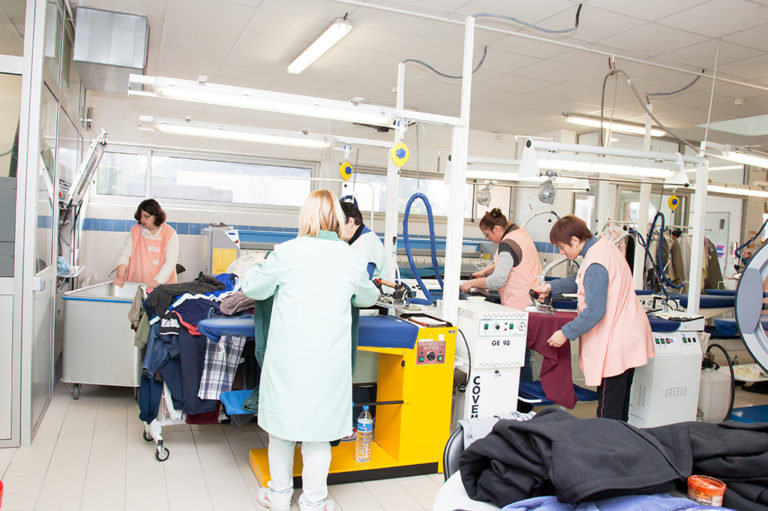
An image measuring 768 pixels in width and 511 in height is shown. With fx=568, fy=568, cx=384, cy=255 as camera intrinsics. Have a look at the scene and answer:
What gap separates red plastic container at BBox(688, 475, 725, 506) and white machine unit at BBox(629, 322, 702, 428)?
283 cm

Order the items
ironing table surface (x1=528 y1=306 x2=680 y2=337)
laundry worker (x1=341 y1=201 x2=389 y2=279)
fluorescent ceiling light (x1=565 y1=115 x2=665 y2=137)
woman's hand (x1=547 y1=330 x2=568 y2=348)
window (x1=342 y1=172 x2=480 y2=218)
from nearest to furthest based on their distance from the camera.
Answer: woman's hand (x1=547 y1=330 x2=568 y2=348)
ironing table surface (x1=528 y1=306 x2=680 y2=337)
laundry worker (x1=341 y1=201 x2=389 y2=279)
fluorescent ceiling light (x1=565 y1=115 x2=665 y2=137)
window (x1=342 y1=172 x2=480 y2=218)

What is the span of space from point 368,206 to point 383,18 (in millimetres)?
3775

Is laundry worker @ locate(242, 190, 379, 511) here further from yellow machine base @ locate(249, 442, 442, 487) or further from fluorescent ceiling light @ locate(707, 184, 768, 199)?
fluorescent ceiling light @ locate(707, 184, 768, 199)

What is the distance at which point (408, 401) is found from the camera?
3066 millimetres

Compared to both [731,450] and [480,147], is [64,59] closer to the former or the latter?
[731,450]

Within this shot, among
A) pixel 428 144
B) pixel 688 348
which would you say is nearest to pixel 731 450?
pixel 688 348

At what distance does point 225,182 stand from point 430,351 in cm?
→ 468

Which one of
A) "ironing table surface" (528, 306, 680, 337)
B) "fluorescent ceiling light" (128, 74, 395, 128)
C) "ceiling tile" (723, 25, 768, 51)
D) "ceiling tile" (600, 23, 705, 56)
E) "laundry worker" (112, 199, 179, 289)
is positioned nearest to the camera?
"fluorescent ceiling light" (128, 74, 395, 128)

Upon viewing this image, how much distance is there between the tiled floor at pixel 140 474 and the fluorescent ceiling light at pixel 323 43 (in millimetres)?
2876

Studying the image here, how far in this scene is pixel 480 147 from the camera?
8234 millimetres

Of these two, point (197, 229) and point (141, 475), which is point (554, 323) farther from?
point (197, 229)

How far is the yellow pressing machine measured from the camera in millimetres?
3000

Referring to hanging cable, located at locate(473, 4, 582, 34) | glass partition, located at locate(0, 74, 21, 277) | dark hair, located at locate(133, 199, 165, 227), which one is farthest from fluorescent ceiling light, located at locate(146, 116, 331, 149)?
hanging cable, located at locate(473, 4, 582, 34)

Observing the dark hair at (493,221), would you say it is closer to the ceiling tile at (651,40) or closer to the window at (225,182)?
the ceiling tile at (651,40)
